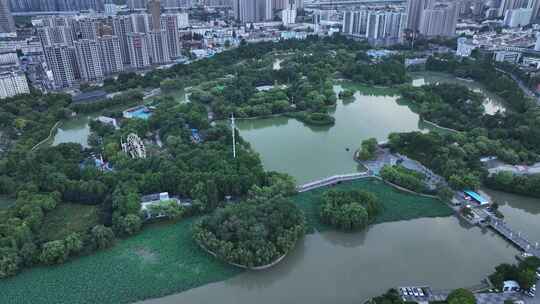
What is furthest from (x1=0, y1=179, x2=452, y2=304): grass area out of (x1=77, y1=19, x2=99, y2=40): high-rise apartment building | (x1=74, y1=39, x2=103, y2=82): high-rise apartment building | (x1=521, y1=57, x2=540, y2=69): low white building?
→ (x1=521, y1=57, x2=540, y2=69): low white building

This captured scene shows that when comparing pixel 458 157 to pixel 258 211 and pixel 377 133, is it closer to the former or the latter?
pixel 377 133

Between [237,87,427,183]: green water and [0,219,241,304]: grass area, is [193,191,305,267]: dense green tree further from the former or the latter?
[237,87,427,183]: green water

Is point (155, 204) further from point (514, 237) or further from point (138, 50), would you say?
point (138, 50)

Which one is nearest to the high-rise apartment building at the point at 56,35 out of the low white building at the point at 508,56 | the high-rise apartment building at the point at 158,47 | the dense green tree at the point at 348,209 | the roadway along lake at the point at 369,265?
the high-rise apartment building at the point at 158,47

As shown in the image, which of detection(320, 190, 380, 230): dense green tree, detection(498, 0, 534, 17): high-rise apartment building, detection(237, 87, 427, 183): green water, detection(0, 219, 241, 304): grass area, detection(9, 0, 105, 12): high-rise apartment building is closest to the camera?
detection(0, 219, 241, 304): grass area

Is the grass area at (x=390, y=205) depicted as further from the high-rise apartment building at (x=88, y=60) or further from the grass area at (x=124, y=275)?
the high-rise apartment building at (x=88, y=60)

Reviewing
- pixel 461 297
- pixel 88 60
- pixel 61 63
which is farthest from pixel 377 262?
pixel 88 60
